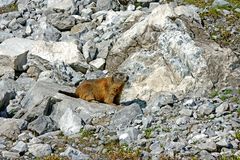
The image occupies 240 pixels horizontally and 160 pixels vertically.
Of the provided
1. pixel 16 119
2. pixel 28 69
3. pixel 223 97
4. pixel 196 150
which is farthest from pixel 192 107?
pixel 28 69

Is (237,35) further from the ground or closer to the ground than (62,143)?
closer to the ground

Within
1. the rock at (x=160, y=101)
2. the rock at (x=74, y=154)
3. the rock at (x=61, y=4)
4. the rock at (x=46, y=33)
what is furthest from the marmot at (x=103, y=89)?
the rock at (x=61, y=4)

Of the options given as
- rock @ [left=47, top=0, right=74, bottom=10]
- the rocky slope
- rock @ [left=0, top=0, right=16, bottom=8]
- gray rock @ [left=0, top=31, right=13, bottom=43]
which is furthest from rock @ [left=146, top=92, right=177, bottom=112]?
Answer: rock @ [left=0, top=0, right=16, bottom=8]

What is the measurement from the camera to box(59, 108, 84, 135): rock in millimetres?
13773

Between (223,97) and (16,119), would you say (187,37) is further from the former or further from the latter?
(16,119)

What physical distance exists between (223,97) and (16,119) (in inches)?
213

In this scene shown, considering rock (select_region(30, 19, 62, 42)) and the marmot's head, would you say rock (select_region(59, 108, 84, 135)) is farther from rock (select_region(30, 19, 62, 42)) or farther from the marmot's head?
rock (select_region(30, 19, 62, 42))

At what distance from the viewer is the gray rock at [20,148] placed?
1224cm

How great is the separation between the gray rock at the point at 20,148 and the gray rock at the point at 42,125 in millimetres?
1084

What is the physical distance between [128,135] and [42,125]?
7.02ft

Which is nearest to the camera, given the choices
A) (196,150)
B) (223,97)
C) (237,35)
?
(196,150)

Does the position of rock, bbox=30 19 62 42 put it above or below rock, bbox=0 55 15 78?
below

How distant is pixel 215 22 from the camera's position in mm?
20578

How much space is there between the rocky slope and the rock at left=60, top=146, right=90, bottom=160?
27 mm
